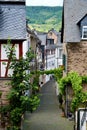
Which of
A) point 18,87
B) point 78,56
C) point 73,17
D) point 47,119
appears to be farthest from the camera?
point 47,119

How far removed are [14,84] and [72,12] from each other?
18725 mm

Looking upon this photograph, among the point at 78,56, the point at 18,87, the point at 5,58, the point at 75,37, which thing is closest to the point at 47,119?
the point at 78,56

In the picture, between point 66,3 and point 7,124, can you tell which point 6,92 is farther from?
point 66,3

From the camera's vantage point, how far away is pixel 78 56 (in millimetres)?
47969

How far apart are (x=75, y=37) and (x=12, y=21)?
14.4 metres

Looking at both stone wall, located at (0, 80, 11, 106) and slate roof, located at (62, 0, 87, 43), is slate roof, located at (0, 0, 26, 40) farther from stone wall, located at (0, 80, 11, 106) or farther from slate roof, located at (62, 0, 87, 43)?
slate roof, located at (62, 0, 87, 43)

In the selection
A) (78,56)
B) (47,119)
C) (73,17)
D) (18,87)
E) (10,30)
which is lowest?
(47,119)

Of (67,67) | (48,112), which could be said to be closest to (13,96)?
(67,67)

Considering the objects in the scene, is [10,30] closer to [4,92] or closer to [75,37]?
[4,92]

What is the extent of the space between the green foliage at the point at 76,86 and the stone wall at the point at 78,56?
82 centimetres

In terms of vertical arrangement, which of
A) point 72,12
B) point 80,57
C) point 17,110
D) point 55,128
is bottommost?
point 55,128

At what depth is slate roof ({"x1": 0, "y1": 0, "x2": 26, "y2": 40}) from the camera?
3306cm

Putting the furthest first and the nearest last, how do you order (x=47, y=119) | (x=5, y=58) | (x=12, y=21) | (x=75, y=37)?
(x=47, y=119)
(x=75, y=37)
(x=12, y=21)
(x=5, y=58)

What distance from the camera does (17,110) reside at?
31641mm
